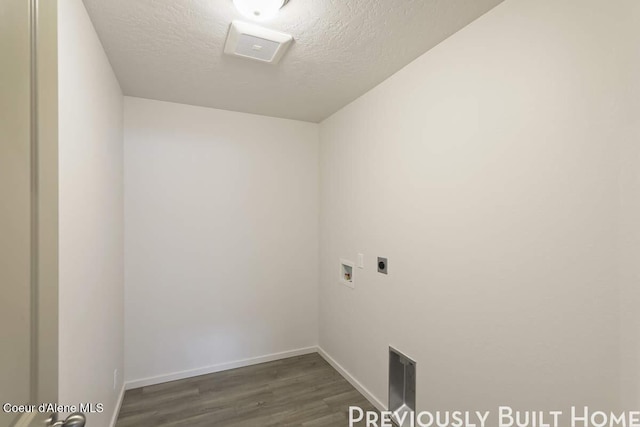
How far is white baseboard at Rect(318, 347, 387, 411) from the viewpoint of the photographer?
2.32 metres

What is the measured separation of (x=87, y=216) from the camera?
1523 mm

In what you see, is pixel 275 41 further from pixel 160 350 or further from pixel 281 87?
pixel 160 350

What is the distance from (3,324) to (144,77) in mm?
2148

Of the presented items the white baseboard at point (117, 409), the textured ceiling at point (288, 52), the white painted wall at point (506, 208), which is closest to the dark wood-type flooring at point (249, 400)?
the white baseboard at point (117, 409)

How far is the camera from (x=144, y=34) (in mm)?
1711

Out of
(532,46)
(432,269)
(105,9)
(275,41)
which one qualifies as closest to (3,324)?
(105,9)

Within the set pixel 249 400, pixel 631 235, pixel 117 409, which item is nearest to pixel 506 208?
pixel 631 235

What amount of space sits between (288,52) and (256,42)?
0.23 meters

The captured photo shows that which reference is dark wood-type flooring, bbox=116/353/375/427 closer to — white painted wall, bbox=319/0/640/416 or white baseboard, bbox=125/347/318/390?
white baseboard, bbox=125/347/318/390

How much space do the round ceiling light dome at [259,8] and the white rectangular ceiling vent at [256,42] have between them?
122 millimetres

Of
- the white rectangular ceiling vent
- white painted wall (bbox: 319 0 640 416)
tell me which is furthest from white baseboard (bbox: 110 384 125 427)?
the white rectangular ceiling vent

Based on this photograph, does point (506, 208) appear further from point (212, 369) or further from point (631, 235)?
point (212, 369)

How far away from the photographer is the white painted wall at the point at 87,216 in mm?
1225

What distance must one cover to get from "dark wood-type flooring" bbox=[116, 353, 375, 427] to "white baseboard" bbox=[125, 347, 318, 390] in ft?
0.15
